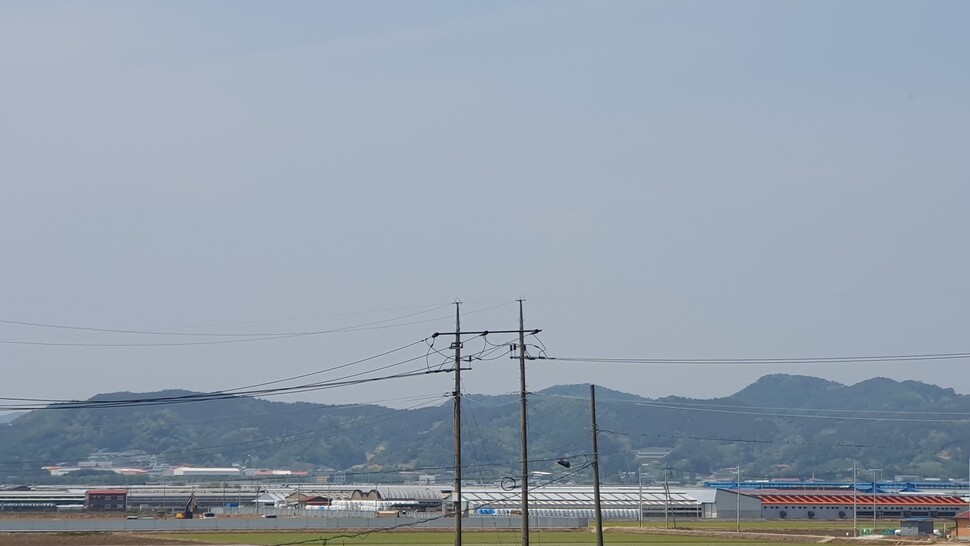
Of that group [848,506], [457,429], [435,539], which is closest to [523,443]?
[457,429]

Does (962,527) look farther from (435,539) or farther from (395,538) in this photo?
(395,538)

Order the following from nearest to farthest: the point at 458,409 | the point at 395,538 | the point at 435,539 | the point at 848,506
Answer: the point at 458,409, the point at 435,539, the point at 395,538, the point at 848,506

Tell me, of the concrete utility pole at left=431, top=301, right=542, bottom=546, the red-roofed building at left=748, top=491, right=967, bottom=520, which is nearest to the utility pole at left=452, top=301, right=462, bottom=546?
the concrete utility pole at left=431, top=301, right=542, bottom=546

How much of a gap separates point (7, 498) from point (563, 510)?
244ft

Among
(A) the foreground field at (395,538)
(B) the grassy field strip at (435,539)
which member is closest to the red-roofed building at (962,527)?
(A) the foreground field at (395,538)

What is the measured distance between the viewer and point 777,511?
160 meters

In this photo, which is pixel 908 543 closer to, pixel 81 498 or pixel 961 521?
pixel 961 521

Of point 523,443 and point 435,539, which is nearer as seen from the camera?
point 523,443

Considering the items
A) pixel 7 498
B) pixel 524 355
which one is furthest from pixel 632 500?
pixel 524 355

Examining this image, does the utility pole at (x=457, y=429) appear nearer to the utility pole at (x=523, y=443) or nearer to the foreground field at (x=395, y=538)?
the utility pole at (x=523, y=443)

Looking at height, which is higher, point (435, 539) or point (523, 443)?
point (523, 443)

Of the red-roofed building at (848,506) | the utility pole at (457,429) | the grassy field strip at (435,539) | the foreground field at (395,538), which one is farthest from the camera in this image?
the red-roofed building at (848,506)

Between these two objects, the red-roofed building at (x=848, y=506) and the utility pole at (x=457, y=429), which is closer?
the utility pole at (x=457, y=429)

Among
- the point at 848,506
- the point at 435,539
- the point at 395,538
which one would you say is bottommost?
the point at 435,539
